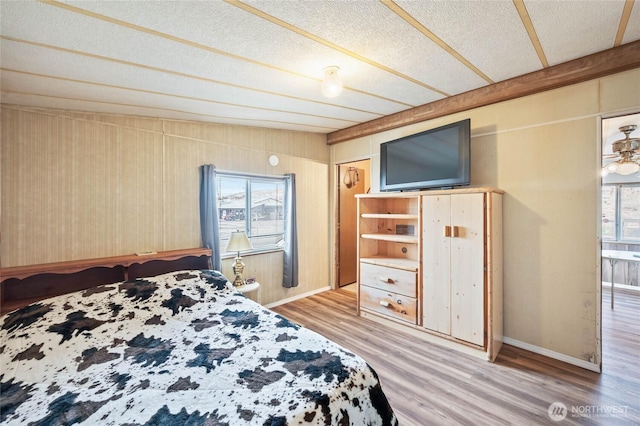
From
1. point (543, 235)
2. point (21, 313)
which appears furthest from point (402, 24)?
point (21, 313)

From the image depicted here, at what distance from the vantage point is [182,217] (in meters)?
2.94

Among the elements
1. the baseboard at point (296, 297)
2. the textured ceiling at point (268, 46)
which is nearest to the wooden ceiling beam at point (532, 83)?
the textured ceiling at point (268, 46)

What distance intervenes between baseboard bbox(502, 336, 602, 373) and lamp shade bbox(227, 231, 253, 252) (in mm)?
2968

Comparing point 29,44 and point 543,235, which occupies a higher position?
point 29,44

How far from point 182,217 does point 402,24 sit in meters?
2.76

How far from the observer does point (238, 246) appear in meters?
2.96

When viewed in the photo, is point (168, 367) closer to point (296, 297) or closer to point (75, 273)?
point (75, 273)

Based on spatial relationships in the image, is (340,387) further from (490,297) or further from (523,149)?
(523,149)

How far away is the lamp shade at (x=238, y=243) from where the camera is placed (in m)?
2.95

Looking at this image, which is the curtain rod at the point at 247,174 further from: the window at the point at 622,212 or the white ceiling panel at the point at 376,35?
the window at the point at 622,212

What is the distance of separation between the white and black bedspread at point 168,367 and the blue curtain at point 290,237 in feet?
5.12

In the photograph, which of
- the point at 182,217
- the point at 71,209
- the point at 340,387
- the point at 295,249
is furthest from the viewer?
the point at 295,249

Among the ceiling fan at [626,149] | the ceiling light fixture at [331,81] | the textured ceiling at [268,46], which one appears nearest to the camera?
the textured ceiling at [268,46]

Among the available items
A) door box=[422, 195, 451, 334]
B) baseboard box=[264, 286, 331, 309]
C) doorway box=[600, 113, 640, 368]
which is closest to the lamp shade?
baseboard box=[264, 286, 331, 309]
